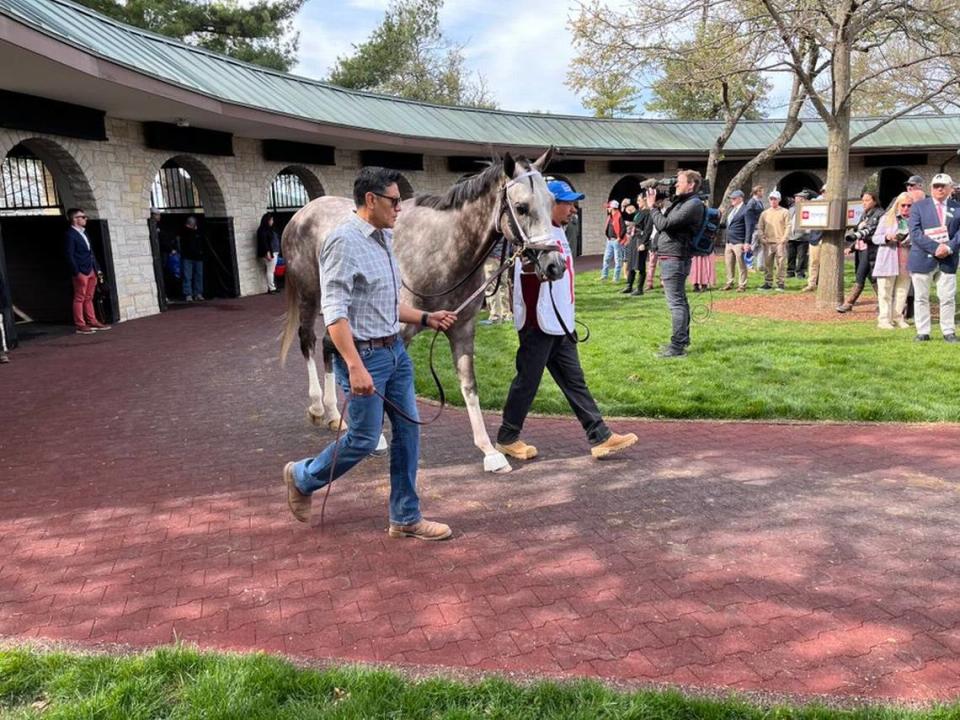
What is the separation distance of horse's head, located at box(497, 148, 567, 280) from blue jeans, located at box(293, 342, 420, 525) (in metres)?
1.09

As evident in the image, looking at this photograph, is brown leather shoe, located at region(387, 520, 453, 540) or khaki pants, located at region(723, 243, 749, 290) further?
khaki pants, located at region(723, 243, 749, 290)

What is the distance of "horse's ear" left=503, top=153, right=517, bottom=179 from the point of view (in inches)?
179

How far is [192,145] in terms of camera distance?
49.9 ft

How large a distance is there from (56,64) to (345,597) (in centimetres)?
888

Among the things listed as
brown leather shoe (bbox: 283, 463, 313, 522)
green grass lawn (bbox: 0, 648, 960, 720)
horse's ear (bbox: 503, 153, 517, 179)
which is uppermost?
horse's ear (bbox: 503, 153, 517, 179)

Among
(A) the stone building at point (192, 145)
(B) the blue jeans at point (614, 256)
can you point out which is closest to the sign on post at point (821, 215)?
(A) the stone building at point (192, 145)

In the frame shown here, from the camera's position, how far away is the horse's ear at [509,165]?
4.54 metres

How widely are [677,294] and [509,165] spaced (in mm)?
4627

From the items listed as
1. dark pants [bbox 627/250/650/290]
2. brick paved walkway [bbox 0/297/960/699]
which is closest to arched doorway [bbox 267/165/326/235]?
dark pants [bbox 627/250/650/290]

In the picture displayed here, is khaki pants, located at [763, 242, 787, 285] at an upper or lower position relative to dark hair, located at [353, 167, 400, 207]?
lower

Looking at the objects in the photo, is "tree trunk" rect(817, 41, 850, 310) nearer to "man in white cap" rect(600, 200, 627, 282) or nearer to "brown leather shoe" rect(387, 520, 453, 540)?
"man in white cap" rect(600, 200, 627, 282)

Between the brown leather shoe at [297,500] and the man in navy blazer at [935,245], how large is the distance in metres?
7.80

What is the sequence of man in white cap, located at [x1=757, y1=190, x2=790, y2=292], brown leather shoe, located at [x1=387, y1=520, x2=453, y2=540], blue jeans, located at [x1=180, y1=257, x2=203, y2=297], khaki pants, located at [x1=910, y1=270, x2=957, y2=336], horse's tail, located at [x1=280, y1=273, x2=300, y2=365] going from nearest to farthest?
brown leather shoe, located at [x1=387, y1=520, x2=453, y2=540]
horse's tail, located at [x1=280, y1=273, x2=300, y2=365]
khaki pants, located at [x1=910, y1=270, x2=957, y2=336]
man in white cap, located at [x1=757, y1=190, x2=790, y2=292]
blue jeans, located at [x1=180, y1=257, x2=203, y2=297]

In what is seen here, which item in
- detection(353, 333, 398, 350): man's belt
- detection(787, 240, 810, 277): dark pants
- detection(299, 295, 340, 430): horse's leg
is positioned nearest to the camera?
detection(353, 333, 398, 350): man's belt
